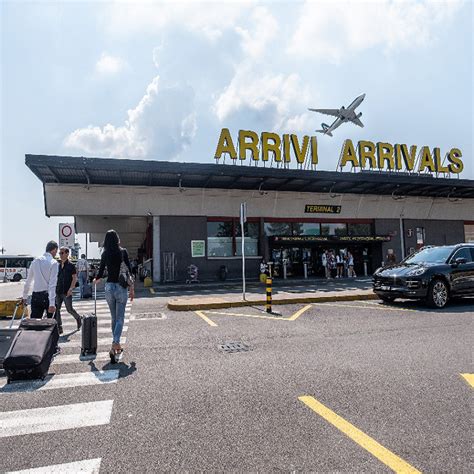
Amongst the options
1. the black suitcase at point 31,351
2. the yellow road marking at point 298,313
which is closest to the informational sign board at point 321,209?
the yellow road marking at point 298,313

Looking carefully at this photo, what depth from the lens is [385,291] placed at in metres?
10.7

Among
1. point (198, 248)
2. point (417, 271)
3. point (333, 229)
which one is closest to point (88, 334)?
point (417, 271)

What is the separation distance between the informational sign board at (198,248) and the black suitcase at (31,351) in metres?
16.2

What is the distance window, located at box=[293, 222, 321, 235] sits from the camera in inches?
960

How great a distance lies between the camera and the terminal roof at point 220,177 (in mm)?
17938

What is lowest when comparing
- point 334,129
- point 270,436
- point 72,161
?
point 270,436

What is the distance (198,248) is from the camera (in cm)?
2178

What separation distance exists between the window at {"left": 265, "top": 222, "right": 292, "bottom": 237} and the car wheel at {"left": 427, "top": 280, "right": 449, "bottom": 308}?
1357 cm

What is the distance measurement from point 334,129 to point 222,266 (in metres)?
19.2

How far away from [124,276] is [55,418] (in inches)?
93.7

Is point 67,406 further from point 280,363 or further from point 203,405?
point 280,363

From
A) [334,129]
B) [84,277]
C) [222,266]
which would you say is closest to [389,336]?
[84,277]

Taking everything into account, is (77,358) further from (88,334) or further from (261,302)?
(261,302)

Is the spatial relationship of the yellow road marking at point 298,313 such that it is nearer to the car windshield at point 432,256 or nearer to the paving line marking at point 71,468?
the car windshield at point 432,256
